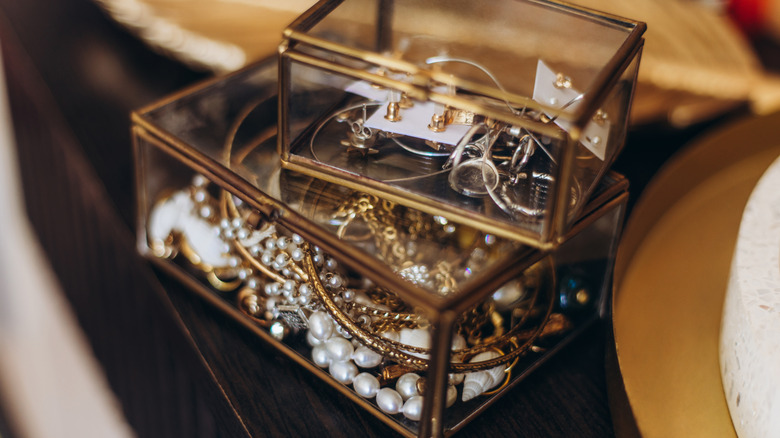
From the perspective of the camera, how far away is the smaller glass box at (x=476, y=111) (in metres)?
0.39

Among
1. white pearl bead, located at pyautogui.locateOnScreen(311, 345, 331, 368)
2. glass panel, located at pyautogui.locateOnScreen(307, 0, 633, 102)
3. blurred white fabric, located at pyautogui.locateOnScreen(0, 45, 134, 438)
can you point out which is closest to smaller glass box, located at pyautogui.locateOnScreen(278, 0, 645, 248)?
glass panel, located at pyautogui.locateOnScreen(307, 0, 633, 102)

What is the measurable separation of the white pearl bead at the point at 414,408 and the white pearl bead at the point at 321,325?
7 centimetres

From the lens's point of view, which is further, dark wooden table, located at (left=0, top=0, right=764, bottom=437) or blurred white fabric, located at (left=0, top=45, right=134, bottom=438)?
blurred white fabric, located at (left=0, top=45, right=134, bottom=438)

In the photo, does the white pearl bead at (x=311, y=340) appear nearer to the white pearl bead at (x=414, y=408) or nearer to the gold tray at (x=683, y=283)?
the white pearl bead at (x=414, y=408)

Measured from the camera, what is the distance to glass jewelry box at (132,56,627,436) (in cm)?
39

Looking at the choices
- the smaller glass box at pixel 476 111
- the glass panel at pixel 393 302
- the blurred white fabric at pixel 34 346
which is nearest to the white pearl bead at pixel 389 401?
the glass panel at pixel 393 302

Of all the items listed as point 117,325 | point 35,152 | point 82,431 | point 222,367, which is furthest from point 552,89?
point 82,431

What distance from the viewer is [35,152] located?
0.83 m

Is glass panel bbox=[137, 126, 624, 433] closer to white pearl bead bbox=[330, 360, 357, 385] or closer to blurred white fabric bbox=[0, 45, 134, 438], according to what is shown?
white pearl bead bbox=[330, 360, 357, 385]

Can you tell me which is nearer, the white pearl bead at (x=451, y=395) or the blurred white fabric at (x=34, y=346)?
the white pearl bead at (x=451, y=395)

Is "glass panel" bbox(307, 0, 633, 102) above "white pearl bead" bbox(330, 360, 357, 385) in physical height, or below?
above

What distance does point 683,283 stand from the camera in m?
0.47

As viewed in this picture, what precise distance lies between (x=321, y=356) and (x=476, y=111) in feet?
0.59

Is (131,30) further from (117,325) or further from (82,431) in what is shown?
(82,431)
